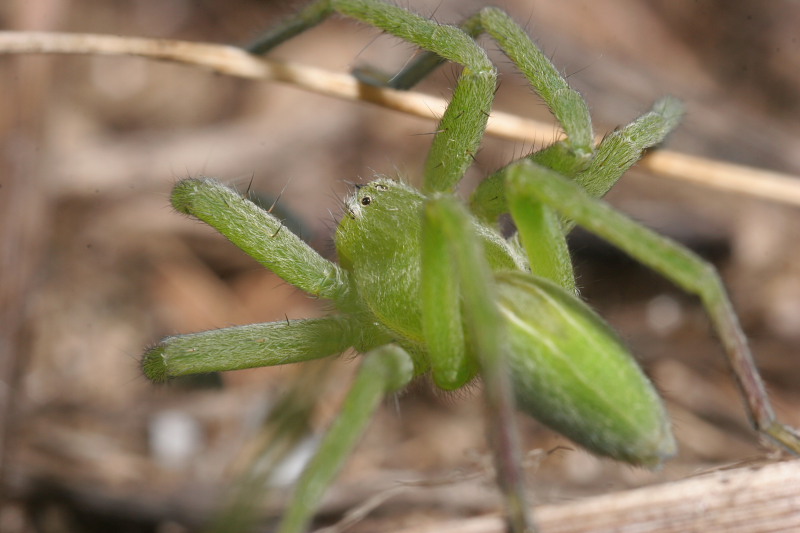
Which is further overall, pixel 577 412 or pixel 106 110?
pixel 106 110

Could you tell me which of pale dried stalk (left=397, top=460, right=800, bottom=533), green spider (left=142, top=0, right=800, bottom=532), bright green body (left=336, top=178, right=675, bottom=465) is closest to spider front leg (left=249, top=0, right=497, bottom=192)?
green spider (left=142, top=0, right=800, bottom=532)

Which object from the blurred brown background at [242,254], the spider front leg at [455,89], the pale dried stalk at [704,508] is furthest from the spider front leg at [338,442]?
the blurred brown background at [242,254]

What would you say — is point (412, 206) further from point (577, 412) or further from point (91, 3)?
point (91, 3)

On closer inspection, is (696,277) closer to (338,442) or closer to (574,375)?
(574,375)

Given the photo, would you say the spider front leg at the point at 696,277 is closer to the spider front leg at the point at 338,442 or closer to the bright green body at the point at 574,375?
the bright green body at the point at 574,375

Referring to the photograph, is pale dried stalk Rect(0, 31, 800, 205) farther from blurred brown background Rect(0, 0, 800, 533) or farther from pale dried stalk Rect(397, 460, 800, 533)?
pale dried stalk Rect(397, 460, 800, 533)

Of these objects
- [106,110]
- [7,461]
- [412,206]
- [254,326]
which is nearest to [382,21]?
[412,206]

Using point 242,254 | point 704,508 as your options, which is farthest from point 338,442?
point 242,254
